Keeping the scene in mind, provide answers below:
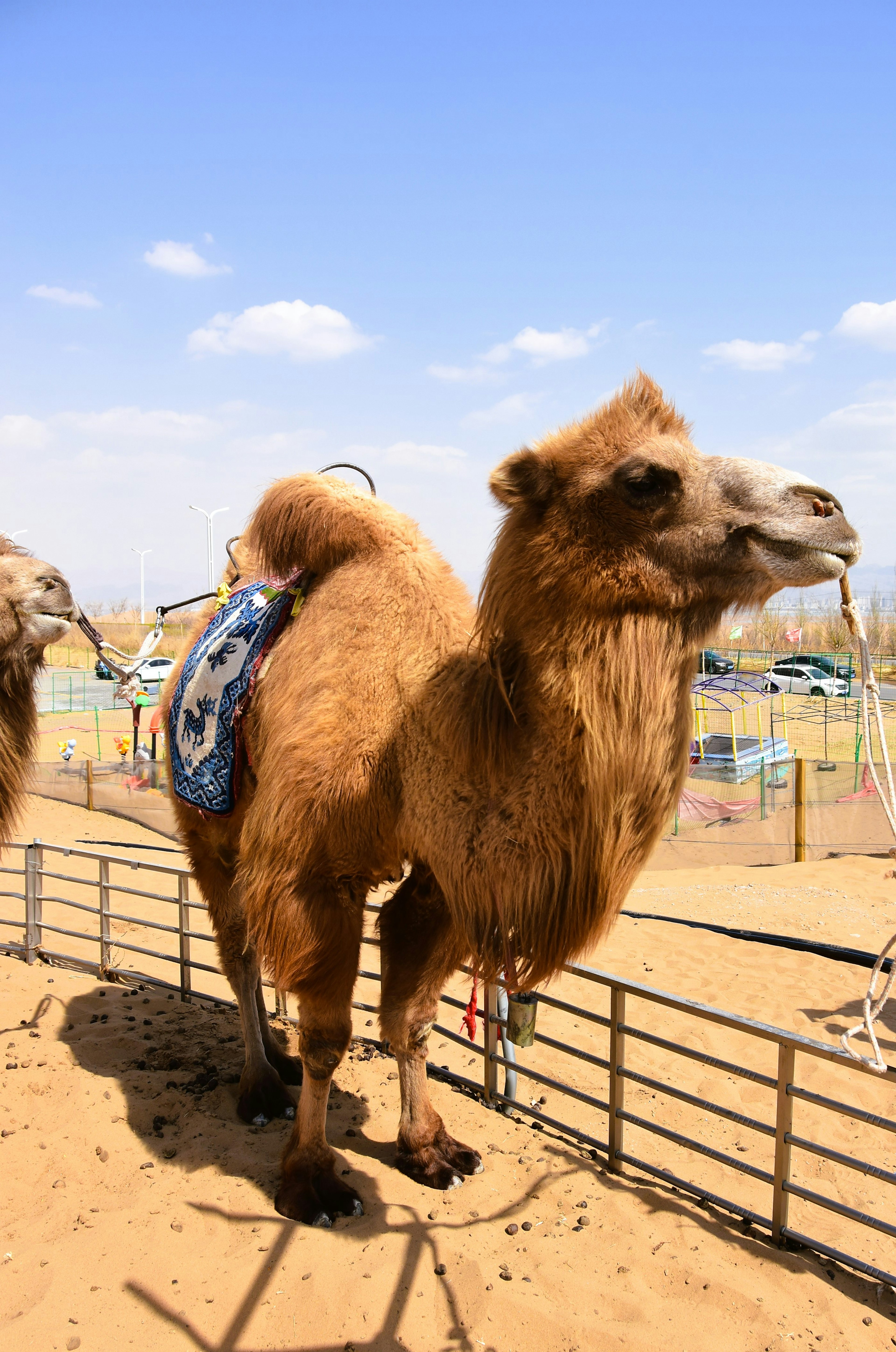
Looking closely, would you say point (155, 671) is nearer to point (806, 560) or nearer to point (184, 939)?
point (184, 939)

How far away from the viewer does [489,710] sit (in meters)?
2.42

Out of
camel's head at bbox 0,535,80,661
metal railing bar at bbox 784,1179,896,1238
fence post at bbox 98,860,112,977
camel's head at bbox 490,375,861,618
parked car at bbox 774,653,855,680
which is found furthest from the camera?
parked car at bbox 774,653,855,680

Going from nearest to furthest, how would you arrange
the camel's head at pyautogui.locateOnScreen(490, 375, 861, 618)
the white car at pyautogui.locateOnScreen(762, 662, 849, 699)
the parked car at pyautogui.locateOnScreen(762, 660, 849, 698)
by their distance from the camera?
the camel's head at pyautogui.locateOnScreen(490, 375, 861, 618) → the white car at pyautogui.locateOnScreen(762, 662, 849, 699) → the parked car at pyautogui.locateOnScreen(762, 660, 849, 698)

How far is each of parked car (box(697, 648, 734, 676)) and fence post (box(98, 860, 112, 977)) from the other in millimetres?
19752

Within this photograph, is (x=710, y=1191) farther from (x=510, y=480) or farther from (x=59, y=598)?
(x=59, y=598)

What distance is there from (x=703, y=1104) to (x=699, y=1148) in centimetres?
22

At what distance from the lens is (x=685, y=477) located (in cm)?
220

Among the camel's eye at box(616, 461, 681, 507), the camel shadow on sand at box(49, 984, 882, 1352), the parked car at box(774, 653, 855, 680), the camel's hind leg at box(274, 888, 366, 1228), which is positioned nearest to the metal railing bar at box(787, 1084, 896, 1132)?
the camel shadow on sand at box(49, 984, 882, 1352)

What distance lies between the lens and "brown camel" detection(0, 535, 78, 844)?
12.5 ft

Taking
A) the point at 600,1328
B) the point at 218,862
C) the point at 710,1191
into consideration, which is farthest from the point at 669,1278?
the point at 218,862

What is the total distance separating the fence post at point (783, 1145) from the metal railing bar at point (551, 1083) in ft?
2.36

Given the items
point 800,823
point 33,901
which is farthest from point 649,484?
point 800,823

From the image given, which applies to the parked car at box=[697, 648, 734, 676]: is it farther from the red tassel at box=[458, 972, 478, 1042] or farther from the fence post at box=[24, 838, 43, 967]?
the red tassel at box=[458, 972, 478, 1042]

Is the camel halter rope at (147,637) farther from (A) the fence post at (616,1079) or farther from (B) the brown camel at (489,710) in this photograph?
(A) the fence post at (616,1079)
